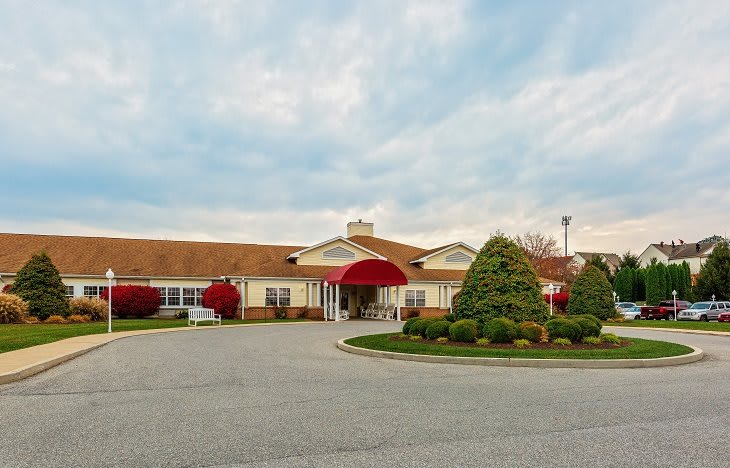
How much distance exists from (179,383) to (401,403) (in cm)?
431

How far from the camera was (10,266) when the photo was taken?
114ft

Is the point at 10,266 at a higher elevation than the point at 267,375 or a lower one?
higher

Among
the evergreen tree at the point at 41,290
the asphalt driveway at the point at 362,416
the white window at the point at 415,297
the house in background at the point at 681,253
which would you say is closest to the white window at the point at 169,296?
the evergreen tree at the point at 41,290

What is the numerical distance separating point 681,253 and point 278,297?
7205cm

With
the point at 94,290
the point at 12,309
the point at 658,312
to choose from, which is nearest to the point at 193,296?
the point at 94,290

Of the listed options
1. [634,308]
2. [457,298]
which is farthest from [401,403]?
[634,308]

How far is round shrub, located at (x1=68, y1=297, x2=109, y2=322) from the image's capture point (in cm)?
2998

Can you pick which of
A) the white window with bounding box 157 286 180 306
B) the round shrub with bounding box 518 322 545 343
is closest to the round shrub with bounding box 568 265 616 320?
the round shrub with bounding box 518 322 545 343

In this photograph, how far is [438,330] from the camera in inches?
658

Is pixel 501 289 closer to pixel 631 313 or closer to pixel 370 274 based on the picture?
pixel 370 274

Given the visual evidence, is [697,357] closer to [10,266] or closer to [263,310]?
[263,310]

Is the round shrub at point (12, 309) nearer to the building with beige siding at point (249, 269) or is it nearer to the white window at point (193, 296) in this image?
the building with beige siding at point (249, 269)

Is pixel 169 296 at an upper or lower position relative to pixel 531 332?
upper

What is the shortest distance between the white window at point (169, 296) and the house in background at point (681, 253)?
224 feet
